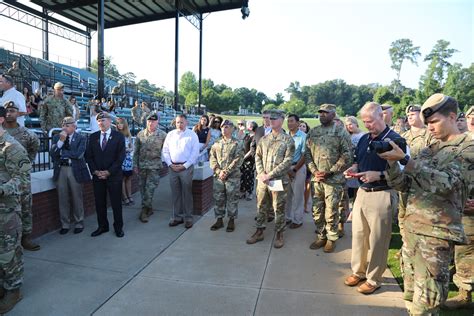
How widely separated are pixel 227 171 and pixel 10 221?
9.81 feet

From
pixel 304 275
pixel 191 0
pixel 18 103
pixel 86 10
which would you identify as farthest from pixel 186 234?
pixel 86 10

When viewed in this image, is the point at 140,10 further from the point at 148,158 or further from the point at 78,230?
the point at 78,230

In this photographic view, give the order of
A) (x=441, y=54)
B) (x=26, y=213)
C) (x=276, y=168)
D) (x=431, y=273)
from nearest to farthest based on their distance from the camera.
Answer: (x=431, y=273)
(x=26, y=213)
(x=276, y=168)
(x=441, y=54)

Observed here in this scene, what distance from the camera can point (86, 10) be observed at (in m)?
21.2

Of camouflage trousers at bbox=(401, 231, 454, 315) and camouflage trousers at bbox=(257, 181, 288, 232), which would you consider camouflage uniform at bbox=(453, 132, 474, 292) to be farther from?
camouflage trousers at bbox=(257, 181, 288, 232)

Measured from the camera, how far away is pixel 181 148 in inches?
221

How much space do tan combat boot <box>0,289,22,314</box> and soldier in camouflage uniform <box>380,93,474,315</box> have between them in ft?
11.5

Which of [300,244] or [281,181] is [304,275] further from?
[281,181]

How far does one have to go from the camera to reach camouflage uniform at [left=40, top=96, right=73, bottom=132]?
23.3ft

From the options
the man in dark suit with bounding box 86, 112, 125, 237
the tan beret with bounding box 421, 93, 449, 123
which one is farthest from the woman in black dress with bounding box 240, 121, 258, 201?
the tan beret with bounding box 421, 93, 449, 123

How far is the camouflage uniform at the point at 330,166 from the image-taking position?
455cm

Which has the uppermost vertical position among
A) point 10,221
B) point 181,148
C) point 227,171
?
point 181,148

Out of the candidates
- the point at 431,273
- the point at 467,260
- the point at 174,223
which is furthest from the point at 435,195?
the point at 174,223

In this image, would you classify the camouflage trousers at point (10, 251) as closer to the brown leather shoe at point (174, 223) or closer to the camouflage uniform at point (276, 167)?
the brown leather shoe at point (174, 223)
